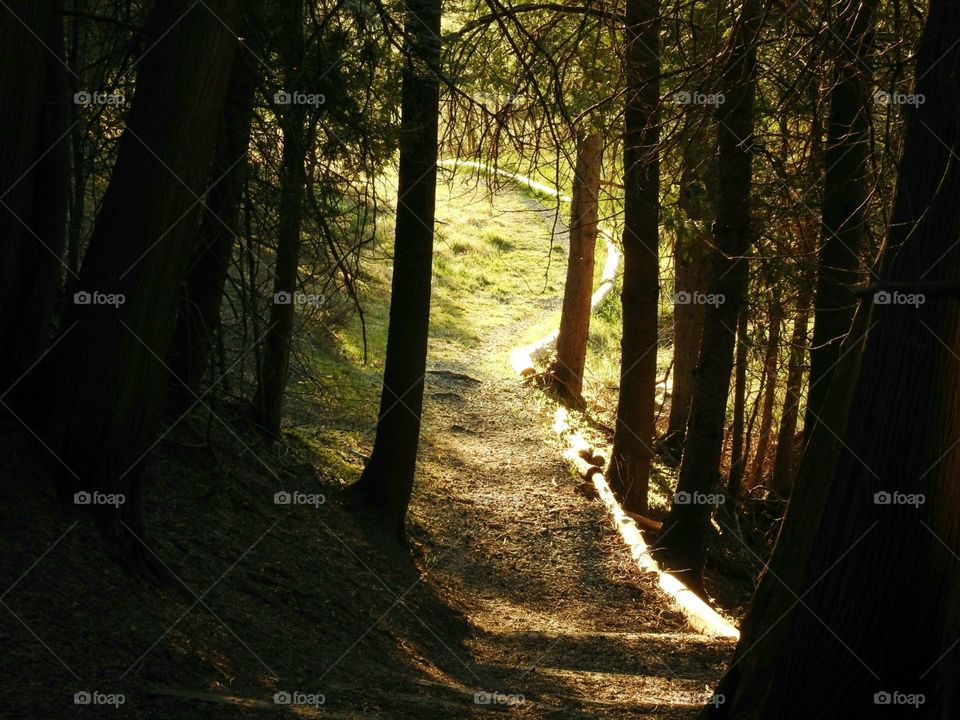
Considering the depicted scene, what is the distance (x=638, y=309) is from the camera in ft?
38.9

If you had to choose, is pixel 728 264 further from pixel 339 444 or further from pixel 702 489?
pixel 339 444

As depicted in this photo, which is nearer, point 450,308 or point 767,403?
point 767,403

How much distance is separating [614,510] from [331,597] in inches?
224

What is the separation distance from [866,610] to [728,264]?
243 inches

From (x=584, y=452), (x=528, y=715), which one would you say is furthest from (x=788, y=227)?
(x=528, y=715)

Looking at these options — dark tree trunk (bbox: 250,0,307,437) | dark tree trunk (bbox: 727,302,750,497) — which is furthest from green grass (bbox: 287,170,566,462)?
dark tree trunk (bbox: 727,302,750,497)

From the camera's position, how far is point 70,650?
14.3 ft

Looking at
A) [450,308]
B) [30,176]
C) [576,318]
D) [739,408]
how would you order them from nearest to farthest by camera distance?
[30,176]
[739,408]
[576,318]
[450,308]

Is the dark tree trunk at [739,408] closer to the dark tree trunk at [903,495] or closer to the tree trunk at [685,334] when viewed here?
the tree trunk at [685,334]

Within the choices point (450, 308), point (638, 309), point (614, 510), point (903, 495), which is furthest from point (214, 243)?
point (450, 308)

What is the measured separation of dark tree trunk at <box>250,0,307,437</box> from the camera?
677 cm

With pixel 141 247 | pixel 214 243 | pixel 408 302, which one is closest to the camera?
pixel 141 247

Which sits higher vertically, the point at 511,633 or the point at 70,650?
the point at 70,650

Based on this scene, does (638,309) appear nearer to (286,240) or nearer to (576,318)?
(286,240)
